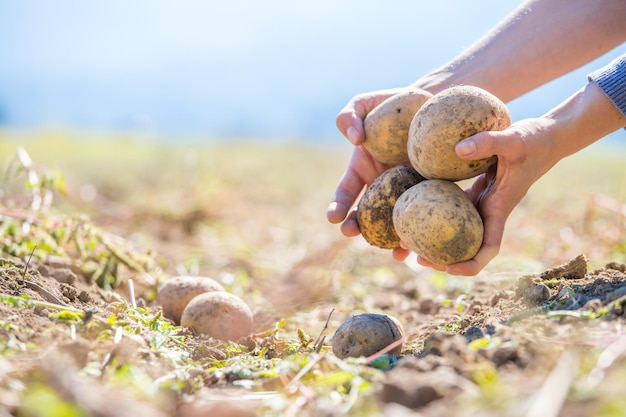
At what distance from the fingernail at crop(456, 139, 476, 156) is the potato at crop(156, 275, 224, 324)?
1.69 m

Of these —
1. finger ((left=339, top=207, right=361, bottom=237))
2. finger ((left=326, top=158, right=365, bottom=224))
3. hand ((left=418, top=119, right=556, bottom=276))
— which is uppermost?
hand ((left=418, top=119, right=556, bottom=276))

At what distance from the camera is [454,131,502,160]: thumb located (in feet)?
8.68

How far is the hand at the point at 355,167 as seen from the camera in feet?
11.1

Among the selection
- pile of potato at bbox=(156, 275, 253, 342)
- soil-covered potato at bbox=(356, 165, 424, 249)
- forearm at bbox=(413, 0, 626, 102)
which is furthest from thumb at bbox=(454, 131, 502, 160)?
pile of potato at bbox=(156, 275, 253, 342)

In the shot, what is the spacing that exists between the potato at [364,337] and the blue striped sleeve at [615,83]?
5.15 ft

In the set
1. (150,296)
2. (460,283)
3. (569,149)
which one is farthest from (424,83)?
(150,296)

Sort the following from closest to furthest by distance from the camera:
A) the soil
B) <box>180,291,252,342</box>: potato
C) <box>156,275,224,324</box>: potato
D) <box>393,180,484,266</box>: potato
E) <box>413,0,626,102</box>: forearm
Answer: the soil, <box>393,180,484,266</box>: potato, <box>180,291,252,342</box>: potato, <box>156,275,224,324</box>: potato, <box>413,0,626,102</box>: forearm

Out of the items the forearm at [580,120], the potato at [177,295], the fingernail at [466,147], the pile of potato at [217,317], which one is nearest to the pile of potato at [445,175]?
the fingernail at [466,147]

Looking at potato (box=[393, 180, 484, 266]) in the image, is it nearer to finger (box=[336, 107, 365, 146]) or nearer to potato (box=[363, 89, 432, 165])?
potato (box=[363, 89, 432, 165])

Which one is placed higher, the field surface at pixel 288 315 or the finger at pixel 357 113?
the finger at pixel 357 113

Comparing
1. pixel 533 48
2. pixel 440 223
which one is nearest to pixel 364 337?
pixel 440 223

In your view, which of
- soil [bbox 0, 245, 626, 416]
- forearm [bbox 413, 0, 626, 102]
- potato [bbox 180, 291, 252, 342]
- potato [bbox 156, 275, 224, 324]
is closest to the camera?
soil [bbox 0, 245, 626, 416]

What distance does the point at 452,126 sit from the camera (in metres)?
2.78

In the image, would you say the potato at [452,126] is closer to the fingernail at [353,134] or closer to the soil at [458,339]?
the fingernail at [353,134]
